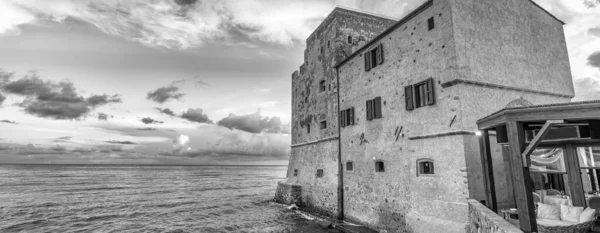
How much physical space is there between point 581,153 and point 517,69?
4148 millimetres

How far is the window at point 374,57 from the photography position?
15355 mm

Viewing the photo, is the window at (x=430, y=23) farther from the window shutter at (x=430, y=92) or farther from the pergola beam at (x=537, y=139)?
the pergola beam at (x=537, y=139)

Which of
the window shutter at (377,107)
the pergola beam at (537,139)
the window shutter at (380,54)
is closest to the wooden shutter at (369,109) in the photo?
the window shutter at (377,107)

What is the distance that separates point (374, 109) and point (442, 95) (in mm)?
4562

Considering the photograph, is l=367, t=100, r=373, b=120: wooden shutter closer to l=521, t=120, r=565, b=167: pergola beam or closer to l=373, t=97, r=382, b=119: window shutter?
l=373, t=97, r=382, b=119: window shutter

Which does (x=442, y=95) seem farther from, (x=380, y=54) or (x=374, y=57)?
(x=374, y=57)

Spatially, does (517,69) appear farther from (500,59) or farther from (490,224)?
(490,224)

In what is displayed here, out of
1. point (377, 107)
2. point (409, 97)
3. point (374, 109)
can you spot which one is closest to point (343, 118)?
point (374, 109)

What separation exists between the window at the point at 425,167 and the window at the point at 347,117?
19.7 feet

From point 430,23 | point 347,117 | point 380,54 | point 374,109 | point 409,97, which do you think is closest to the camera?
point 430,23

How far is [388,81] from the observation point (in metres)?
14.7

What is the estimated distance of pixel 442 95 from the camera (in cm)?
1150

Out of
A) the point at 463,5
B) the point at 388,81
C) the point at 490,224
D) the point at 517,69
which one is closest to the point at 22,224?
the point at 388,81

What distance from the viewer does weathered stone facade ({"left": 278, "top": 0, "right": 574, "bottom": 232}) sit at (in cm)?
1096
